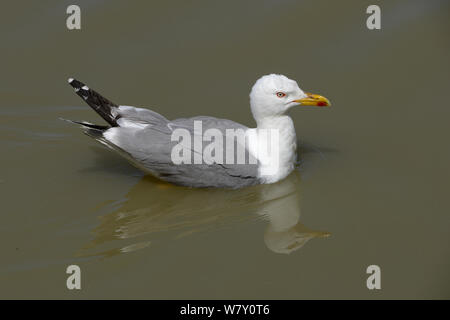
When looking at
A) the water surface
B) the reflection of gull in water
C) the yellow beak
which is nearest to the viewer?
the water surface

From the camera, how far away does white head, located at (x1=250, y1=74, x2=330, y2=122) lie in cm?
720

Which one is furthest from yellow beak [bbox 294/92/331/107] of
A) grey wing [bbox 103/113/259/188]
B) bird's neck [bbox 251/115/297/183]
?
grey wing [bbox 103/113/259/188]

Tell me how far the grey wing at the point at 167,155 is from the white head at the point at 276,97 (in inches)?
15.6

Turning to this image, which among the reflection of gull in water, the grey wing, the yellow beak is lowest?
the reflection of gull in water

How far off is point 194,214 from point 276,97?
140 centimetres

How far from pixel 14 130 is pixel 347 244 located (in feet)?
12.9

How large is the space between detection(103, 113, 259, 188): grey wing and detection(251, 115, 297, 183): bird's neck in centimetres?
15

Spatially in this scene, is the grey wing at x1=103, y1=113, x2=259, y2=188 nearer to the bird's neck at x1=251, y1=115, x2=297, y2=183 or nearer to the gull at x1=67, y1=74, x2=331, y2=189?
the gull at x1=67, y1=74, x2=331, y2=189

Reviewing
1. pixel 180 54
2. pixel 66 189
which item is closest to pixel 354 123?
pixel 180 54

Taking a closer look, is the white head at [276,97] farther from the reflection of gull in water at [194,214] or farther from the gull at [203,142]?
the reflection of gull in water at [194,214]

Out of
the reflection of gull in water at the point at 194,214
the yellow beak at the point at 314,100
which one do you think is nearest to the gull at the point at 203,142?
the yellow beak at the point at 314,100

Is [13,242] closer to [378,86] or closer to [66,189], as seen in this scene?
[66,189]

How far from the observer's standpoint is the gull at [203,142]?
23.6 ft

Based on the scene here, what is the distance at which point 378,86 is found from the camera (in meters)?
8.89
